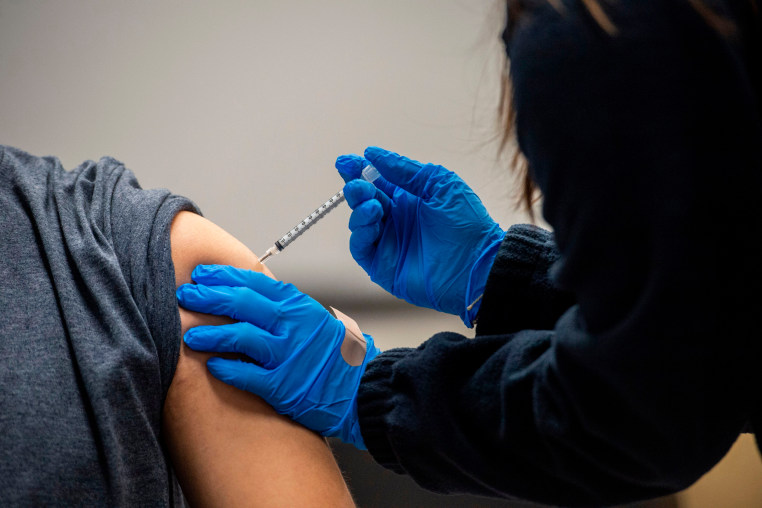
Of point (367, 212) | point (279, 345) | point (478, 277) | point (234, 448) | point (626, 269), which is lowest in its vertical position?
point (234, 448)

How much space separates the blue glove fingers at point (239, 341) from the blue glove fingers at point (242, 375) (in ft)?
0.08

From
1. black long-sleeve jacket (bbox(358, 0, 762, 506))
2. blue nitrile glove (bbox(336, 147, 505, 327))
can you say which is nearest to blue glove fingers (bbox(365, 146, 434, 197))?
blue nitrile glove (bbox(336, 147, 505, 327))

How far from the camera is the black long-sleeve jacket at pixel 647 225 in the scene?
0.52m

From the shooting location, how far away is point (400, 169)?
1.29 m

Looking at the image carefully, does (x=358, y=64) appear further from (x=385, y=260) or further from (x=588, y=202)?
(x=588, y=202)

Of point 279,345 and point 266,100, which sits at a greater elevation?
point 266,100

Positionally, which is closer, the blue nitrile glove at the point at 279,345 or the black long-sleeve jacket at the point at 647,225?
the black long-sleeve jacket at the point at 647,225

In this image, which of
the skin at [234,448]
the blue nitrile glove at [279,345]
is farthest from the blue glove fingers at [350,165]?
the skin at [234,448]

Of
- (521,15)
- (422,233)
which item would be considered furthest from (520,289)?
(521,15)

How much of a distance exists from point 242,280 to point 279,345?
0.46 ft

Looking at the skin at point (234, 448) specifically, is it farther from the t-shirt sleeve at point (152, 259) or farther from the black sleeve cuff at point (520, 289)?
the black sleeve cuff at point (520, 289)

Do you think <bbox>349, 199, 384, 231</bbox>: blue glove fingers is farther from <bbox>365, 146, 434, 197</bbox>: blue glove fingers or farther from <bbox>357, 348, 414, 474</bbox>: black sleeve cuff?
<bbox>357, 348, 414, 474</bbox>: black sleeve cuff

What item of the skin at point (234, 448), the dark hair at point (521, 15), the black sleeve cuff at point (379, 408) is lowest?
the skin at point (234, 448)

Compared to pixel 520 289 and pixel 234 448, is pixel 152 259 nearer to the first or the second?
pixel 234 448
